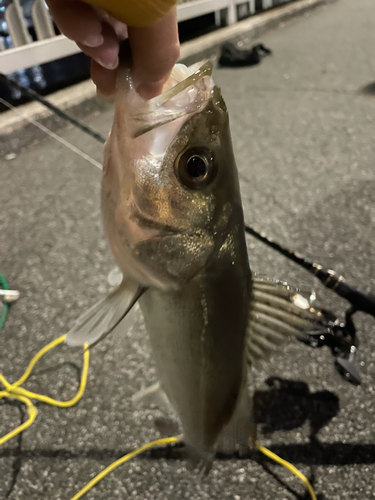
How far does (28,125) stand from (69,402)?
5.14 ft

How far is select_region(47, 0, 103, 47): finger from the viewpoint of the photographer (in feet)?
1.12

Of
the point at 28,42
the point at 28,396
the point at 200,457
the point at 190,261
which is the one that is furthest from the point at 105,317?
the point at 28,42

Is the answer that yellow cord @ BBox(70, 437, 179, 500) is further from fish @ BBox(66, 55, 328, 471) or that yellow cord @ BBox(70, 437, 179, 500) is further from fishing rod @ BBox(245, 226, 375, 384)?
fishing rod @ BBox(245, 226, 375, 384)

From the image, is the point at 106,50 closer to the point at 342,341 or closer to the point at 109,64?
the point at 109,64

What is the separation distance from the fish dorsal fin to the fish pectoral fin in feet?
0.63

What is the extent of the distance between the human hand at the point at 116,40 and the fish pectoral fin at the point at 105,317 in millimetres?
247

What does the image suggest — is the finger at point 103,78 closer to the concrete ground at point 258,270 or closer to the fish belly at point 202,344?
the fish belly at point 202,344

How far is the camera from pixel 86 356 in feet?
3.61

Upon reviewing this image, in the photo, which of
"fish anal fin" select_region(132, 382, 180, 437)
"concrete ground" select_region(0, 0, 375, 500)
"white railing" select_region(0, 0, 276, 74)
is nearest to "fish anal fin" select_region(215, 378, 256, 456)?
"fish anal fin" select_region(132, 382, 180, 437)

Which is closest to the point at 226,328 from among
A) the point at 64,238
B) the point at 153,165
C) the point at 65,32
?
Answer: the point at 153,165

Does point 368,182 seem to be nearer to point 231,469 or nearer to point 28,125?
point 231,469

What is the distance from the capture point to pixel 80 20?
13.4 inches

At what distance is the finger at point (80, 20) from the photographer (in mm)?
340

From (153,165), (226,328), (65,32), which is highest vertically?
(65,32)
